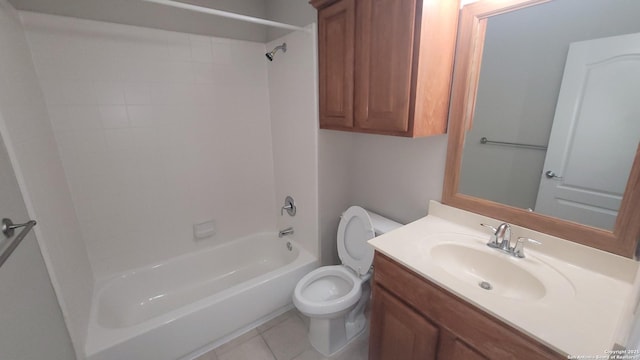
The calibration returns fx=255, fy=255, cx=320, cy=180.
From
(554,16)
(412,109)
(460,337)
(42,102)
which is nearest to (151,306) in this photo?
(42,102)

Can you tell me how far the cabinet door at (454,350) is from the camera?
3.01 feet

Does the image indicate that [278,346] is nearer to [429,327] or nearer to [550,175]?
[429,327]

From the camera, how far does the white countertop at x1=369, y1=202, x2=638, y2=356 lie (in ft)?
2.41

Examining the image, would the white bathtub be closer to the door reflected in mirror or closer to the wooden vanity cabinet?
the wooden vanity cabinet

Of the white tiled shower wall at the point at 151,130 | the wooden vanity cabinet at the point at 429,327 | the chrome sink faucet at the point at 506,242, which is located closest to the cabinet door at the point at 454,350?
the wooden vanity cabinet at the point at 429,327

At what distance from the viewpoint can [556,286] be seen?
0.95m

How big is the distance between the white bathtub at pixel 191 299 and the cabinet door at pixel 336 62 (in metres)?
1.17

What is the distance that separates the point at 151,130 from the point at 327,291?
1.76 meters

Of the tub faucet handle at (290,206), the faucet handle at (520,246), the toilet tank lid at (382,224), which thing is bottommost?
the tub faucet handle at (290,206)

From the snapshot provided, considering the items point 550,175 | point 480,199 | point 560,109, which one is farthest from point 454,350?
point 560,109

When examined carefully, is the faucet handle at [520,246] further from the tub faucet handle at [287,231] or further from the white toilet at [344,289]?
the tub faucet handle at [287,231]

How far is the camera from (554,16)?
1055 millimetres

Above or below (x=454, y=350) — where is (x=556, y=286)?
above

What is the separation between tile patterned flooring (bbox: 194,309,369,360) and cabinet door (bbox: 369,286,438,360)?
37cm
